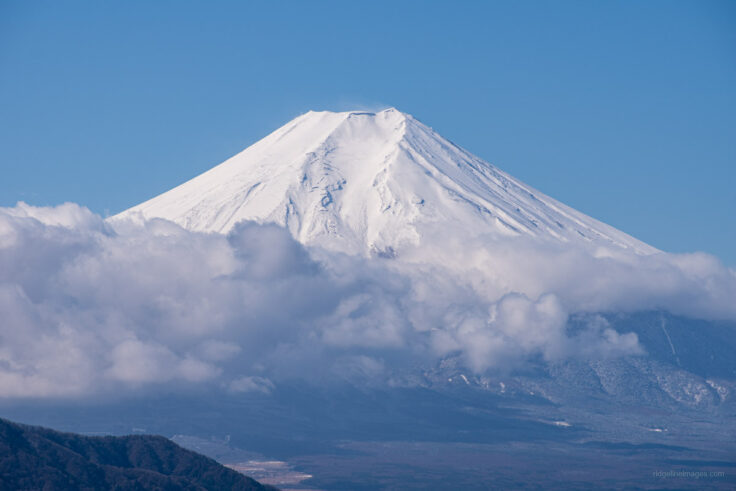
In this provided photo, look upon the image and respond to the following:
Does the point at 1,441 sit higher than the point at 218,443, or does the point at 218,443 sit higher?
the point at 218,443

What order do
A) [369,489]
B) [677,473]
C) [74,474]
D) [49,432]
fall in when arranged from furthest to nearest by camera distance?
[677,473]
[369,489]
[49,432]
[74,474]

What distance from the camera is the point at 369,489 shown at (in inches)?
6417

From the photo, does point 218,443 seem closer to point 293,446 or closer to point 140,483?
point 293,446

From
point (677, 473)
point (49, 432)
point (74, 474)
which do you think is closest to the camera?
point (74, 474)

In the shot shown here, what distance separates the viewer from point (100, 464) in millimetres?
109062

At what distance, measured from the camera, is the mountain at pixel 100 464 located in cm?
9981

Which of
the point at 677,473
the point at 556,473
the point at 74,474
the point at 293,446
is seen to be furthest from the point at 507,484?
the point at 74,474

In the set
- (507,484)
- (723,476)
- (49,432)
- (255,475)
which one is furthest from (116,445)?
(723,476)

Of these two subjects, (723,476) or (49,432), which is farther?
(723,476)

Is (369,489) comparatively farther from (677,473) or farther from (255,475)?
(677,473)

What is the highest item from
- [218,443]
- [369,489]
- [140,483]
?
[218,443]

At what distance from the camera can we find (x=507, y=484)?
16750 cm

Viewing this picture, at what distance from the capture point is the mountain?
99812 mm

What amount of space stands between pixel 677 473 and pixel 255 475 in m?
58.9
